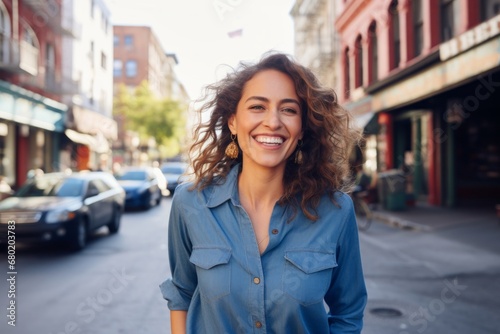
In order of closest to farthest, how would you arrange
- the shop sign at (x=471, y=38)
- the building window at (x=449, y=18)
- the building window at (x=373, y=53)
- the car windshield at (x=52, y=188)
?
the car windshield at (x=52, y=188) → the shop sign at (x=471, y=38) → the building window at (x=449, y=18) → the building window at (x=373, y=53)

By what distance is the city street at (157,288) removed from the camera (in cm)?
476

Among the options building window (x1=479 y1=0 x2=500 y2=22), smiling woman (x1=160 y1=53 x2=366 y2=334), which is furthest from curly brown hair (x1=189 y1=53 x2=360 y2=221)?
building window (x1=479 y1=0 x2=500 y2=22)

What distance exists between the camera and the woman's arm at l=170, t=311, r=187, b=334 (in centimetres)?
200

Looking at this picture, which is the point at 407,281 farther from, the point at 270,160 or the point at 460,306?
the point at 270,160

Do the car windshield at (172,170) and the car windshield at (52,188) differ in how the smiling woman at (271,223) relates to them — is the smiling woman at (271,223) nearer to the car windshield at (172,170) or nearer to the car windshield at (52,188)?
the car windshield at (52,188)

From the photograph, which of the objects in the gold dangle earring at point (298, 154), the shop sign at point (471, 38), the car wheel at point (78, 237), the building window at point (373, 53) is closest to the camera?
the gold dangle earring at point (298, 154)

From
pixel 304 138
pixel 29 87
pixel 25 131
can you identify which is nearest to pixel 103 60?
pixel 29 87

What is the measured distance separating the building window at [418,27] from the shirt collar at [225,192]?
16.1 meters

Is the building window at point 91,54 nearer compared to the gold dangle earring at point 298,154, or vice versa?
the gold dangle earring at point 298,154

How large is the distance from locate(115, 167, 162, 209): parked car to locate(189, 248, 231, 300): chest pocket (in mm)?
14989

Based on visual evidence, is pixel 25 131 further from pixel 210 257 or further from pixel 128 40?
pixel 128 40

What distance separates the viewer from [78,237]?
8.79 metres

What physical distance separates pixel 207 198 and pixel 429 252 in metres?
7.61

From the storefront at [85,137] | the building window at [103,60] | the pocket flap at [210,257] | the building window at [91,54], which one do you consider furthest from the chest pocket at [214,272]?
the building window at [103,60]
